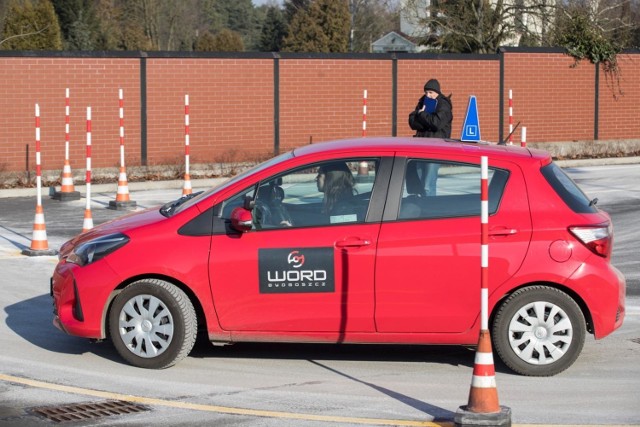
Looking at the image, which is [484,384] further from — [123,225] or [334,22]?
[334,22]

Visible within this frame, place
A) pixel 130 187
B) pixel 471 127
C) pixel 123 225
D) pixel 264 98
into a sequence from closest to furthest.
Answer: pixel 123 225
pixel 471 127
pixel 130 187
pixel 264 98

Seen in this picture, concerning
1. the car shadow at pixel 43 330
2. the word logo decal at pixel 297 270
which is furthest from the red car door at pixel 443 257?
the car shadow at pixel 43 330

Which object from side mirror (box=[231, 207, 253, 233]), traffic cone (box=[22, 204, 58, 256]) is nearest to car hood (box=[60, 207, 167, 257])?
side mirror (box=[231, 207, 253, 233])

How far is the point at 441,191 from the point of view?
8.22 m

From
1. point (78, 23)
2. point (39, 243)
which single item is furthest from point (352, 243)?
point (78, 23)

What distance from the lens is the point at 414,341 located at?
8133 millimetres

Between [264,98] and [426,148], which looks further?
[264,98]

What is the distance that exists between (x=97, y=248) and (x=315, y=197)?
1641mm

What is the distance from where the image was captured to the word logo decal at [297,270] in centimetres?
804

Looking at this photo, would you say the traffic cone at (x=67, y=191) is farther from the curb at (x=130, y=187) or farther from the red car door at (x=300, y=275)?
the red car door at (x=300, y=275)

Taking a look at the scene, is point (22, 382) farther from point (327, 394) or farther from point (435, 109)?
point (435, 109)

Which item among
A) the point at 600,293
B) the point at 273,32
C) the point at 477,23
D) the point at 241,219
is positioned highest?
the point at 273,32

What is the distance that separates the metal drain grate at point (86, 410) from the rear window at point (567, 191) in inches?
128

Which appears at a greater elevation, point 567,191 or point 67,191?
point 567,191
